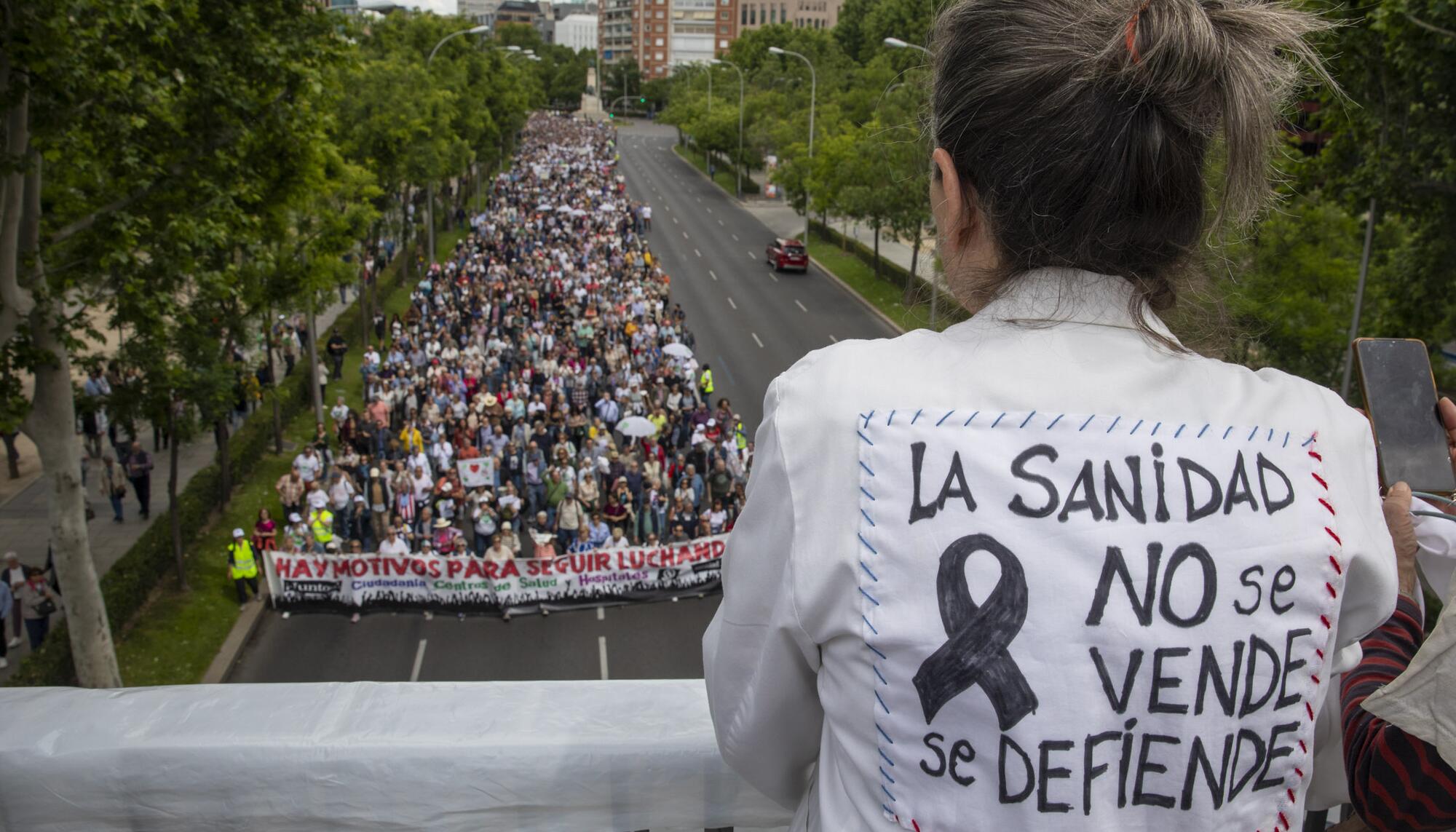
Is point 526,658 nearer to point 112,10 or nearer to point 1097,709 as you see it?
point 112,10

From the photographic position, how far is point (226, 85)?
11.8 m

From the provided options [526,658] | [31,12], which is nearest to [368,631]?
[526,658]

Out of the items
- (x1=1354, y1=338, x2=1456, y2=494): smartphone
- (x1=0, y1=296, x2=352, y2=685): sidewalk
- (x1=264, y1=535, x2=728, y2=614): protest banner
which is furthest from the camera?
(x1=0, y1=296, x2=352, y2=685): sidewalk

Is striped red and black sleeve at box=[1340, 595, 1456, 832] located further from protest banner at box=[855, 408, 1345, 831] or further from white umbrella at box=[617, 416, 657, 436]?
white umbrella at box=[617, 416, 657, 436]

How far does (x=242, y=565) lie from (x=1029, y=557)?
16.5 m

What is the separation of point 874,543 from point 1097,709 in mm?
298

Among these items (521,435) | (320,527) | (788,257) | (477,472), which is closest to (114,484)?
(320,527)

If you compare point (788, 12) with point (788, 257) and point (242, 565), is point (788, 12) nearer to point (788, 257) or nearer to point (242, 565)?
point (788, 257)

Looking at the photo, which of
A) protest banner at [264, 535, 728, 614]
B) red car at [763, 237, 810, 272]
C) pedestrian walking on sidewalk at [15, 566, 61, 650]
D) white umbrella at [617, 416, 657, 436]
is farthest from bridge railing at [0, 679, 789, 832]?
red car at [763, 237, 810, 272]

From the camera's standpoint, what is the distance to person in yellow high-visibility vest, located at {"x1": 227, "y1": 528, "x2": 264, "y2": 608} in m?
16.0

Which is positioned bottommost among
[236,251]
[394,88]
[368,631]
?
[368,631]

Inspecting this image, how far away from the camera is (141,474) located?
19172 mm

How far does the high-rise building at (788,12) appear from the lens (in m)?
166

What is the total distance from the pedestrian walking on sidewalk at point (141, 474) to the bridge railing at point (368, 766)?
18649 millimetres
